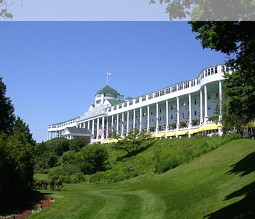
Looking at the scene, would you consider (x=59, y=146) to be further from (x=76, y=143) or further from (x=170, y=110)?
(x=170, y=110)

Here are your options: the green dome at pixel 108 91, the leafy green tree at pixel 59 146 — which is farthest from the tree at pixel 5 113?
the green dome at pixel 108 91

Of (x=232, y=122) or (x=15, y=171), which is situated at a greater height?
(x=232, y=122)

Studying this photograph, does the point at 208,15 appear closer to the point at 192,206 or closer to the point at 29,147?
the point at 192,206

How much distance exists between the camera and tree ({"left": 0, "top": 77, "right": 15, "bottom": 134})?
36.1m

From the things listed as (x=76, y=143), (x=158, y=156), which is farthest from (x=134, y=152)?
(x=76, y=143)

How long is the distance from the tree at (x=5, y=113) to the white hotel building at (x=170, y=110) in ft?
74.9

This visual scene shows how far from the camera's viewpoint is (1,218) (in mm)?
19844

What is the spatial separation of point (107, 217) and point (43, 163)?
4940cm

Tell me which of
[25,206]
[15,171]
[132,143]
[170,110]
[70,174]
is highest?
[170,110]

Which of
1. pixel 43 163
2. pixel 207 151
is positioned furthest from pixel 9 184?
pixel 43 163

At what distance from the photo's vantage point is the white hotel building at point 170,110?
177 ft

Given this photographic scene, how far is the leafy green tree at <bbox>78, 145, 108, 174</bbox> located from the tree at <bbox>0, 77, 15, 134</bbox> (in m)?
16.2

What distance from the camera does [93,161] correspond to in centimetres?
5091

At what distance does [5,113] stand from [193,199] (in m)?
24.8
